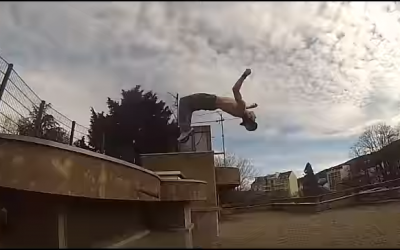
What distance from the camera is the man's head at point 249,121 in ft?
23.0

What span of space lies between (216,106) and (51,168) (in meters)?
4.25

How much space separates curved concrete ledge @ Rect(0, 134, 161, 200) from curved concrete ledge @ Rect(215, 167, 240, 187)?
8382mm

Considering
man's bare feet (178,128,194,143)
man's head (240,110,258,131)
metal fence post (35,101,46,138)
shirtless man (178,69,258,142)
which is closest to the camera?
metal fence post (35,101,46,138)

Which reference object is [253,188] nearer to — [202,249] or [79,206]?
[79,206]

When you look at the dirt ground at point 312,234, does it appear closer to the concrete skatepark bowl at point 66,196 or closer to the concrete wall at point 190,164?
the concrete skatepark bowl at point 66,196

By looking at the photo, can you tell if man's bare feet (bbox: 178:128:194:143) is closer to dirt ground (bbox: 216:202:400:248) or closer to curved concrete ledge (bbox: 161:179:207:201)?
dirt ground (bbox: 216:202:400:248)

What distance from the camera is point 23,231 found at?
4.34 meters

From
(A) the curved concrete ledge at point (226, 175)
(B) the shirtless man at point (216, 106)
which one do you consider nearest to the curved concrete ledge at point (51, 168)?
(B) the shirtless man at point (216, 106)

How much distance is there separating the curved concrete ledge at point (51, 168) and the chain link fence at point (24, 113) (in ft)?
2.08

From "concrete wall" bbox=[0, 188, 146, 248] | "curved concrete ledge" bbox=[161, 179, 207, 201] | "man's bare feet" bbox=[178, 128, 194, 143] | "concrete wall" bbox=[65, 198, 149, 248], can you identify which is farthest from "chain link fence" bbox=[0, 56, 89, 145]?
"man's bare feet" bbox=[178, 128, 194, 143]

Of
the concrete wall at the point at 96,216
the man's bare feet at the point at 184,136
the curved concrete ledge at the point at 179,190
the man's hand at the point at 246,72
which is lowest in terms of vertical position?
the concrete wall at the point at 96,216

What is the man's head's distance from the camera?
276 inches

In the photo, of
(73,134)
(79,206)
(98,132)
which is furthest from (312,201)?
(79,206)

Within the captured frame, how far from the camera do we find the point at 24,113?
4.99m
